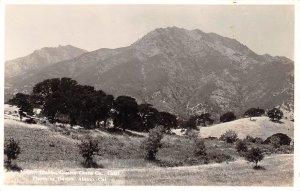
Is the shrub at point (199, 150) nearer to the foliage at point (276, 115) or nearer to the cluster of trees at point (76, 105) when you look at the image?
the cluster of trees at point (76, 105)

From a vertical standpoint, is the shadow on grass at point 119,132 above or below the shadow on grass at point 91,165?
above

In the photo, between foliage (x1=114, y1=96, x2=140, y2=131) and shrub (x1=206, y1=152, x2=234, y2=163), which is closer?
shrub (x1=206, y1=152, x2=234, y2=163)

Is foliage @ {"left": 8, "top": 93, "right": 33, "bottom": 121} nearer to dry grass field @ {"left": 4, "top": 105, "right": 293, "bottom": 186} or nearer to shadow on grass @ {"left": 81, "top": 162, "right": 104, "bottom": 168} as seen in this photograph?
dry grass field @ {"left": 4, "top": 105, "right": 293, "bottom": 186}

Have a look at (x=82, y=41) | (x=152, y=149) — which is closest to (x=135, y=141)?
(x=152, y=149)

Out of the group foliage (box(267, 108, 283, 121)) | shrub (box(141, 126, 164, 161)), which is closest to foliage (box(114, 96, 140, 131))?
shrub (box(141, 126, 164, 161))

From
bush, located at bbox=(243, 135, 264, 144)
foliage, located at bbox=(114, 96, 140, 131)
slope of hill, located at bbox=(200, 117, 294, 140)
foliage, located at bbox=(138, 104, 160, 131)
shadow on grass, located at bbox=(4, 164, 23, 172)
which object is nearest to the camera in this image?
shadow on grass, located at bbox=(4, 164, 23, 172)

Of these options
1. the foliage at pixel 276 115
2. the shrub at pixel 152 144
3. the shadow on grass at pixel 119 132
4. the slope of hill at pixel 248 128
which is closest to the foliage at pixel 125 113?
the shadow on grass at pixel 119 132
